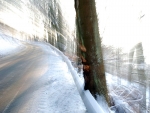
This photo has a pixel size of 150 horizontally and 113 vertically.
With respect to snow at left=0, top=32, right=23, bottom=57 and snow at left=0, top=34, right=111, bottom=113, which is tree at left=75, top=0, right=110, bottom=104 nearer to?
snow at left=0, top=34, right=111, bottom=113

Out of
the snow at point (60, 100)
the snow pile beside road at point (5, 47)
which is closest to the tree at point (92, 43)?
the snow at point (60, 100)

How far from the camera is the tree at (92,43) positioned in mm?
3746

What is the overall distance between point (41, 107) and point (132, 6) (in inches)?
547

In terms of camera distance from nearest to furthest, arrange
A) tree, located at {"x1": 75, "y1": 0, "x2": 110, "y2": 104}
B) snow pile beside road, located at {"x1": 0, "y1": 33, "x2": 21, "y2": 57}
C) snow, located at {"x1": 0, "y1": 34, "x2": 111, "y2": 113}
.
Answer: snow, located at {"x1": 0, "y1": 34, "x2": 111, "y2": 113}
tree, located at {"x1": 75, "y1": 0, "x2": 110, "y2": 104}
snow pile beside road, located at {"x1": 0, "y1": 33, "x2": 21, "y2": 57}

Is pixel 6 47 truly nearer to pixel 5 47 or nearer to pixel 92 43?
pixel 5 47

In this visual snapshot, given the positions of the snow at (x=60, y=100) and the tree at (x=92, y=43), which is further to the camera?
the tree at (x=92, y=43)

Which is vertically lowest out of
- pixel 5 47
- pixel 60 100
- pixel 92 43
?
pixel 60 100

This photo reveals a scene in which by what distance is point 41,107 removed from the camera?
3.22m

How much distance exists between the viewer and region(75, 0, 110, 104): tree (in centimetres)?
375

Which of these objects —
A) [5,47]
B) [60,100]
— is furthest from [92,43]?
[5,47]

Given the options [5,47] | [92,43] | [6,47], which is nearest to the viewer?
[92,43]

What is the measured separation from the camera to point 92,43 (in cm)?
375

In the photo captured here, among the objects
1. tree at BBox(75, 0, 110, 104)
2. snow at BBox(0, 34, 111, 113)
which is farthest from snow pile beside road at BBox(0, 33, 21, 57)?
tree at BBox(75, 0, 110, 104)

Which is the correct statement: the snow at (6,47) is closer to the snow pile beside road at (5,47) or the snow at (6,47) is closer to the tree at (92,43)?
the snow pile beside road at (5,47)
